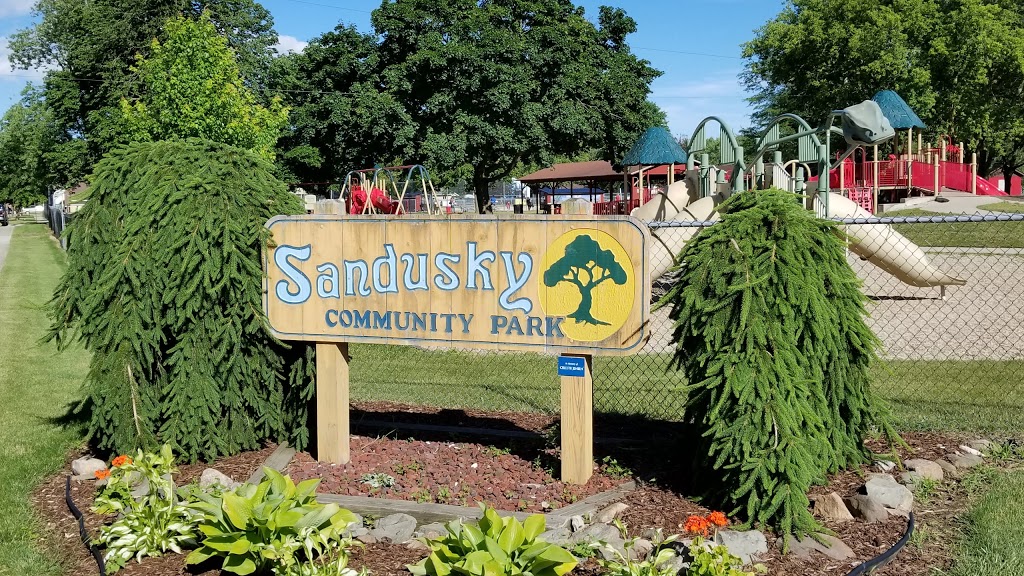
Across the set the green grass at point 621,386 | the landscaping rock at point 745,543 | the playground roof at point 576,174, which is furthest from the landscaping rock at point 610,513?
the playground roof at point 576,174

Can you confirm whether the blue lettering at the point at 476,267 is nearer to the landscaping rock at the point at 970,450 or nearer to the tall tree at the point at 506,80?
the landscaping rock at the point at 970,450

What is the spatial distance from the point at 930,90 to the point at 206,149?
3516cm

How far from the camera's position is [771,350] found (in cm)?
400

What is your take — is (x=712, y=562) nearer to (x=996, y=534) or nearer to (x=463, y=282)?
(x=996, y=534)

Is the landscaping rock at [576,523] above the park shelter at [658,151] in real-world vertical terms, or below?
below

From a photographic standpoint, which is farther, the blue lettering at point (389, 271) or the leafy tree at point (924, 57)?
the leafy tree at point (924, 57)

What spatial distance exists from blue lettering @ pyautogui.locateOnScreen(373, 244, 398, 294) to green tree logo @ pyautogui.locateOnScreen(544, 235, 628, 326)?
39.6 inches

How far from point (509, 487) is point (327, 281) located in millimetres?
1716

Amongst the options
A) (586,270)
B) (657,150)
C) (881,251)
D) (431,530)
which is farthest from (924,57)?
(431,530)

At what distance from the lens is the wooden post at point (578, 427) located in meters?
4.68

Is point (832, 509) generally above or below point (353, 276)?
below

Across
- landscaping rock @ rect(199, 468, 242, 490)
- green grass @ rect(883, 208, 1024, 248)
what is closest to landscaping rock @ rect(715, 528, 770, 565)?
landscaping rock @ rect(199, 468, 242, 490)

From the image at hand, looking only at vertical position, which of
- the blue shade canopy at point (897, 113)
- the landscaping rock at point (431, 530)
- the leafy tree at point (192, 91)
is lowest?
the landscaping rock at point (431, 530)

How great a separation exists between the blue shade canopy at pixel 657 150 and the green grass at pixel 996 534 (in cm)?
1905
